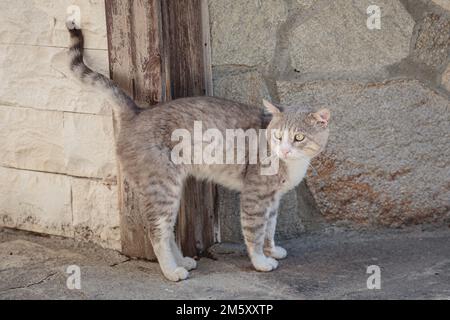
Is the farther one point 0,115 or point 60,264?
point 0,115

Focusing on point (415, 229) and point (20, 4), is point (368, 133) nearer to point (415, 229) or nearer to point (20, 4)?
point (415, 229)

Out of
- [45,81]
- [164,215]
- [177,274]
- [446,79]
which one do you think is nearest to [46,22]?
[45,81]

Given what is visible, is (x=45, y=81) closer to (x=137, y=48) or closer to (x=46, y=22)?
(x=46, y=22)

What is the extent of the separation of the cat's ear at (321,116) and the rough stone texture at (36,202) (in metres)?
1.50

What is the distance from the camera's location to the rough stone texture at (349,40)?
406cm

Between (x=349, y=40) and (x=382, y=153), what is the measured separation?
650 mm

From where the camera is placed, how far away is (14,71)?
4352mm

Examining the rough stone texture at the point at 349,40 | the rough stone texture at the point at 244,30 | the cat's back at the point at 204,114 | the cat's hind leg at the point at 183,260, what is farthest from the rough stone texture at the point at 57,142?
the rough stone texture at the point at 349,40

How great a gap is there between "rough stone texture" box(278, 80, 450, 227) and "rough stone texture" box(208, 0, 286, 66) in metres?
0.24

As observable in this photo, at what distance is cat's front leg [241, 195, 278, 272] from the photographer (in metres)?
3.94

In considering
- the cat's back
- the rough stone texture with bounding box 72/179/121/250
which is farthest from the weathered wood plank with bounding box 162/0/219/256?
the rough stone texture with bounding box 72/179/121/250

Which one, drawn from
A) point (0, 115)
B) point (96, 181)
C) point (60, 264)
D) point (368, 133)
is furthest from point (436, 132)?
point (0, 115)

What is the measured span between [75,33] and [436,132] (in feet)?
6.64

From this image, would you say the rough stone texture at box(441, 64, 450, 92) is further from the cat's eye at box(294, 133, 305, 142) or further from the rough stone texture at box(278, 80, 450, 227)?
the cat's eye at box(294, 133, 305, 142)
